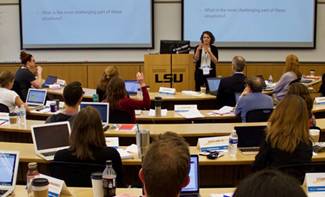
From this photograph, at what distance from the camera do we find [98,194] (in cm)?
319

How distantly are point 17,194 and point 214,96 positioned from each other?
16.2ft

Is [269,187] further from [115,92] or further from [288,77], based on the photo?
[288,77]

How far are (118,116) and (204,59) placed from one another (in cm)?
409

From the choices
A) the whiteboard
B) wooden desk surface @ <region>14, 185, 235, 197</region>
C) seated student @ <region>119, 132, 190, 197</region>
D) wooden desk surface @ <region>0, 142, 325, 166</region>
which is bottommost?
wooden desk surface @ <region>14, 185, 235, 197</region>

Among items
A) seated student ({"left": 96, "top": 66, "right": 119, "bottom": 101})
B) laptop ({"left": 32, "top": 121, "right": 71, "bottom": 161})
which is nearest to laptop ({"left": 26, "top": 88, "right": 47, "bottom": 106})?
seated student ({"left": 96, "top": 66, "right": 119, "bottom": 101})

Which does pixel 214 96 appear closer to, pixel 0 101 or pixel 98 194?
pixel 0 101

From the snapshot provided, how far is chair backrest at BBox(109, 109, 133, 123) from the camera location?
5.84m

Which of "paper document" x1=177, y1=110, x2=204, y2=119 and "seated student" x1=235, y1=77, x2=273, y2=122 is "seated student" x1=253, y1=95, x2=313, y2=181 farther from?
"paper document" x1=177, y1=110, x2=204, y2=119

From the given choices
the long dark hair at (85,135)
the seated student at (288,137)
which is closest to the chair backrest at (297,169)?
the seated student at (288,137)

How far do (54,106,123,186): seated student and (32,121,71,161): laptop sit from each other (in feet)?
2.16

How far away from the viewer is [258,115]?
19.2 feet

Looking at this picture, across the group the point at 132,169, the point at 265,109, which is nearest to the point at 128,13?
the point at 265,109

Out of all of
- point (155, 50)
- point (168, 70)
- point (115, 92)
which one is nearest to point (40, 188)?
Answer: point (115, 92)

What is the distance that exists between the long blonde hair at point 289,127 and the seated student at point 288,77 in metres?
4.19
